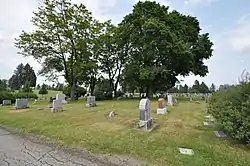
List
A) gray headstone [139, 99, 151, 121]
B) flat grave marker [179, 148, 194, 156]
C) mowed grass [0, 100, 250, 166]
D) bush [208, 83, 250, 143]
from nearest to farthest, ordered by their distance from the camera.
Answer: mowed grass [0, 100, 250, 166] < flat grave marker [179, 148, 194, 156] < bush [208, 83, 250, 143] < gray headstone [139, 99, 151, 121]

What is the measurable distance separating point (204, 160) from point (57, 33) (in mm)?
26671

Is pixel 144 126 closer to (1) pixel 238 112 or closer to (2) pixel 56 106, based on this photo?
(1) pixel 238 112

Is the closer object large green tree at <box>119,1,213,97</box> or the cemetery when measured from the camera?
the cemetery

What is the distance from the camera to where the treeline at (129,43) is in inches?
1099

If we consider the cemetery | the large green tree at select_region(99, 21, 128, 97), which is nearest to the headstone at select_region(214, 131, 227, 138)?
the cemetery

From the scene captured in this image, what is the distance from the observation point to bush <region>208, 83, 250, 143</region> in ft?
23.4

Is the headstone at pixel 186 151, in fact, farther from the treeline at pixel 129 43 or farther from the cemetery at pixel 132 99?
the treeline at pixel 129 43

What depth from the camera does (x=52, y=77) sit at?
32.8 meters

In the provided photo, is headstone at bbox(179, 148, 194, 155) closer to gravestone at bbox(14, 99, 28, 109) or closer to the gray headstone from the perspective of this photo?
the gray headstone

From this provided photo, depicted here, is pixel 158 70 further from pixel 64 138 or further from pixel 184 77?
pixel 64 138

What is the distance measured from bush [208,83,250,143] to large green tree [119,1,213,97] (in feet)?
60.3

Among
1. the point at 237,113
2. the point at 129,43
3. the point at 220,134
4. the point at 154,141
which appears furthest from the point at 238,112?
the point at 129,43

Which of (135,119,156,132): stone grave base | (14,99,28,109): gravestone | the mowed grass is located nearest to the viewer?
the mowed grass

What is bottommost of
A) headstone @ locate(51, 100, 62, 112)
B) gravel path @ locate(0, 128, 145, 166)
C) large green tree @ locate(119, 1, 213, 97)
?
gravel path @ locate(0, 128, 145, 166)
